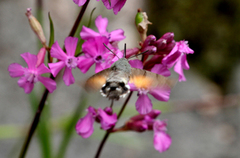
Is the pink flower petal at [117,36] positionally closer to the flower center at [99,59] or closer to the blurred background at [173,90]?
the flower center at [99,59]

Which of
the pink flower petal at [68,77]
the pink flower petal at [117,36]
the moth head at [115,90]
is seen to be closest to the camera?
the moth head at [115,90]

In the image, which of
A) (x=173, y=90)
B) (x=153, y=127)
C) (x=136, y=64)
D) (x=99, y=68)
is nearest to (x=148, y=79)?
(x=136, y=64)

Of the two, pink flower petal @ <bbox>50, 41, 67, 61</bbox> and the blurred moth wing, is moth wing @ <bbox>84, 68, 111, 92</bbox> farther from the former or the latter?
pink flower petal @ <bbox>50, 41, 67, 61</bbox>

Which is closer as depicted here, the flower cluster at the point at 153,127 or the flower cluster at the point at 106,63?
the flower cluster at the point at 106,63

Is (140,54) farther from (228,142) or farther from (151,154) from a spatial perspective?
(228,142)

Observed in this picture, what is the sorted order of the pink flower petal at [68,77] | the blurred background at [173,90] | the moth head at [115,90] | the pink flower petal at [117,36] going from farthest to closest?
the blurred background at [173,90] → the pink flower petal at [117,36] → the pink flower petal at [68,77] → the moth head at [115,90]

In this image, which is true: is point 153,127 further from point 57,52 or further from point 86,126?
point 57,52

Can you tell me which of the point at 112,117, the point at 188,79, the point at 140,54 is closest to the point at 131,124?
the point at 112,117

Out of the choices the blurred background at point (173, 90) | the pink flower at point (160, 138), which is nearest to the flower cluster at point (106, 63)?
the pink flower at point (160, 138)

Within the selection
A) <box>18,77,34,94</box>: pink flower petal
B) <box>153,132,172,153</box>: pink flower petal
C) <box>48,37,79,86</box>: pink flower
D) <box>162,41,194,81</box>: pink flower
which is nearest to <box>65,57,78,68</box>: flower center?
<box>48,37,79,86</box>: pink flower
